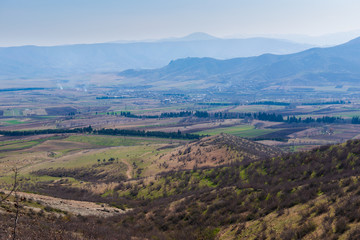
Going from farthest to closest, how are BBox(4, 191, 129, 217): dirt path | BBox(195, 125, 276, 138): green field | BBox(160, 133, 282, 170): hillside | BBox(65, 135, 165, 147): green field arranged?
BBox(195, 125, 276, 138): green field, BBox(65, 135, 165, 147): green field, BBox(160, 133, 282, 170): hillside, BBox(4, 191, 129, 217): dirt path

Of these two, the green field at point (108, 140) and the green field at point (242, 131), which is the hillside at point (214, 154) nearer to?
the green field at point (108, 140)

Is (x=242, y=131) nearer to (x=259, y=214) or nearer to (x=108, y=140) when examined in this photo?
(x=108, y=140)

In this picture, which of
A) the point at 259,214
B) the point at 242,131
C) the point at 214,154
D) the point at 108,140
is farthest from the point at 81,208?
the point at 242,131

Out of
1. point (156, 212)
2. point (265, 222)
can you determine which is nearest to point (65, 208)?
point (156, 212)

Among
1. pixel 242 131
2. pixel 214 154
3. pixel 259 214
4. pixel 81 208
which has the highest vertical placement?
pixel 259 214

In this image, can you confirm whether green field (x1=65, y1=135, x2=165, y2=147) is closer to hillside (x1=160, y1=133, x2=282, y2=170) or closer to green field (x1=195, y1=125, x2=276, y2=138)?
green field (x1=195, y1=125, x2=276, y2=138)

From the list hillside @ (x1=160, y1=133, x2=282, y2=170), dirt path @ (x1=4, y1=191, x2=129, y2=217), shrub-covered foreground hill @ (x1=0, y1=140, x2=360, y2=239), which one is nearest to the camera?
shrub-covered foreground hill @ (x1=0, y1=140, x2=360, y2=239)

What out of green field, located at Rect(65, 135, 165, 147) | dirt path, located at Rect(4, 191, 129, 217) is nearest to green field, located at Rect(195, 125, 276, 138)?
green field, located at Rect(65, 135, 165, 147)
